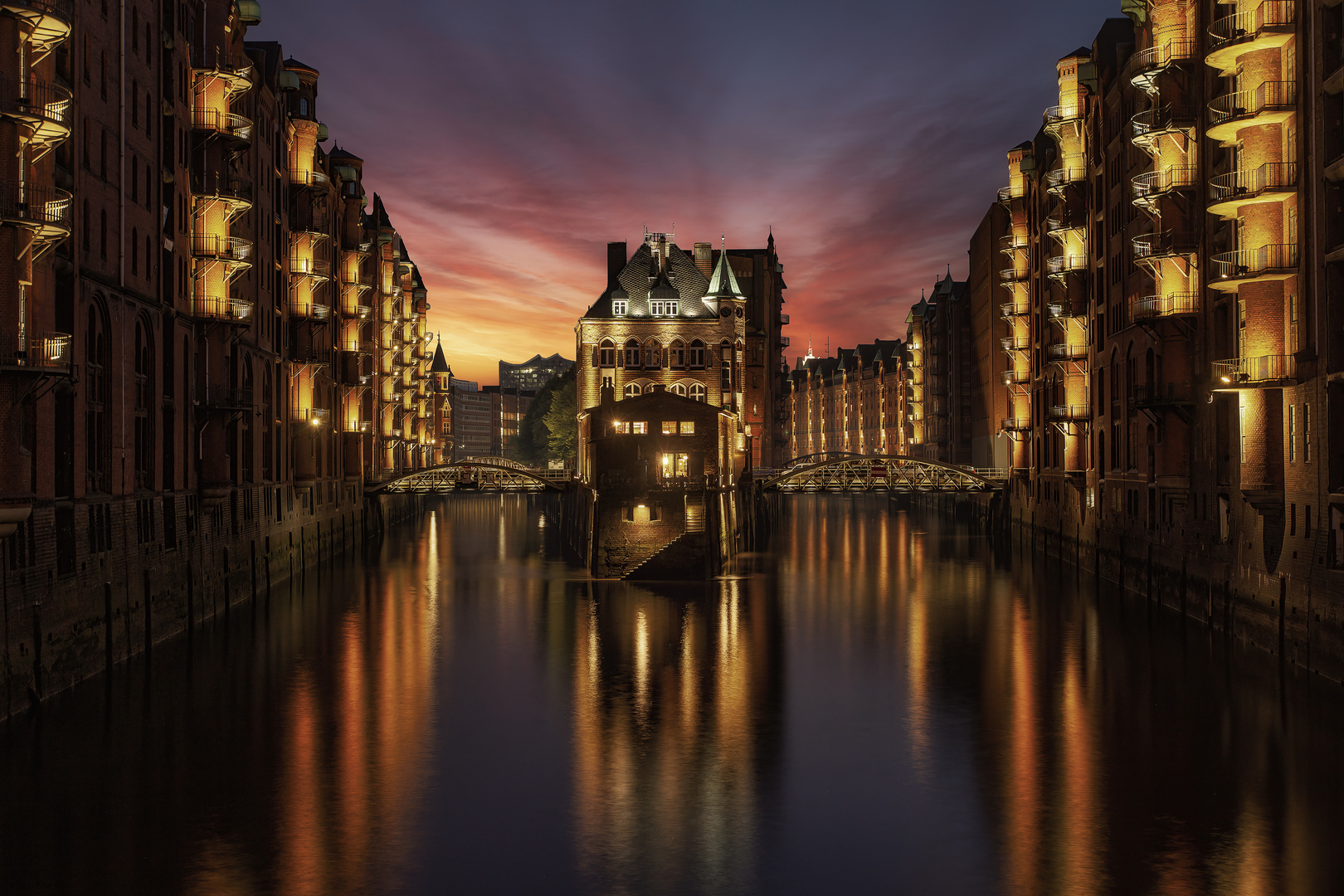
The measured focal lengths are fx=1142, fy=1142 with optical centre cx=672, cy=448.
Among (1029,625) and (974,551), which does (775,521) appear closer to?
(974,551)

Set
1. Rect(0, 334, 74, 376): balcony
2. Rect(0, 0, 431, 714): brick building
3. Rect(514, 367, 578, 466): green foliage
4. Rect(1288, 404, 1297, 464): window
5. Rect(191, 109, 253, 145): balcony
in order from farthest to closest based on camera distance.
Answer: Rect(514, 367, 578, 466): green foliage → Rect(191, 109, 253, 145): balcony → Rect(1288, 404, 1297, 464): window → Rect(0, 0, 431, 714): brick building → Rect(0, 334, 74, 376): balcony

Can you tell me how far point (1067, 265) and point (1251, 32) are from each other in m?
31.6

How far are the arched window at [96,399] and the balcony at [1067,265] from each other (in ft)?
171

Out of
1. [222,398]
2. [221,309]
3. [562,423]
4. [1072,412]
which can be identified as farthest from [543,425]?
[221,309]

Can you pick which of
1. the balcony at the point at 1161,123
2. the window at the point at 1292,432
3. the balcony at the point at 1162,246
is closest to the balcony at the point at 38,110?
the window at the point at 1292,432

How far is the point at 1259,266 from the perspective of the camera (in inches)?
1415

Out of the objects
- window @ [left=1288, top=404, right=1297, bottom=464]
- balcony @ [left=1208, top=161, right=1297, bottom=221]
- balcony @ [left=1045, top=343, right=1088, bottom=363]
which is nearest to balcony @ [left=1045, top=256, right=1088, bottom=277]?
balcony @ [left=1045, top=343, right=1088, bottom=363]

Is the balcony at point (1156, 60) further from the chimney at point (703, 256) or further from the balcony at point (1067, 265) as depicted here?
the chimney at point (703, 256)

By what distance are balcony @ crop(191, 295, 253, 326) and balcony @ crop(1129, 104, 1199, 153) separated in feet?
123

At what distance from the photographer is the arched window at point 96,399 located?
114ft

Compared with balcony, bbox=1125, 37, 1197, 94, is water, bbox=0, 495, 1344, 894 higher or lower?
lower

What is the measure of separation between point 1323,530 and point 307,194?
2258 inches

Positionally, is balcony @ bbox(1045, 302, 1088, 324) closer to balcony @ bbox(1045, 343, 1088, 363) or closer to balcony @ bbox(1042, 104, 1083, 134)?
balcony @ bbox(1045, 343, 1088, 363)

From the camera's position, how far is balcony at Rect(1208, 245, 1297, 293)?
116ft
